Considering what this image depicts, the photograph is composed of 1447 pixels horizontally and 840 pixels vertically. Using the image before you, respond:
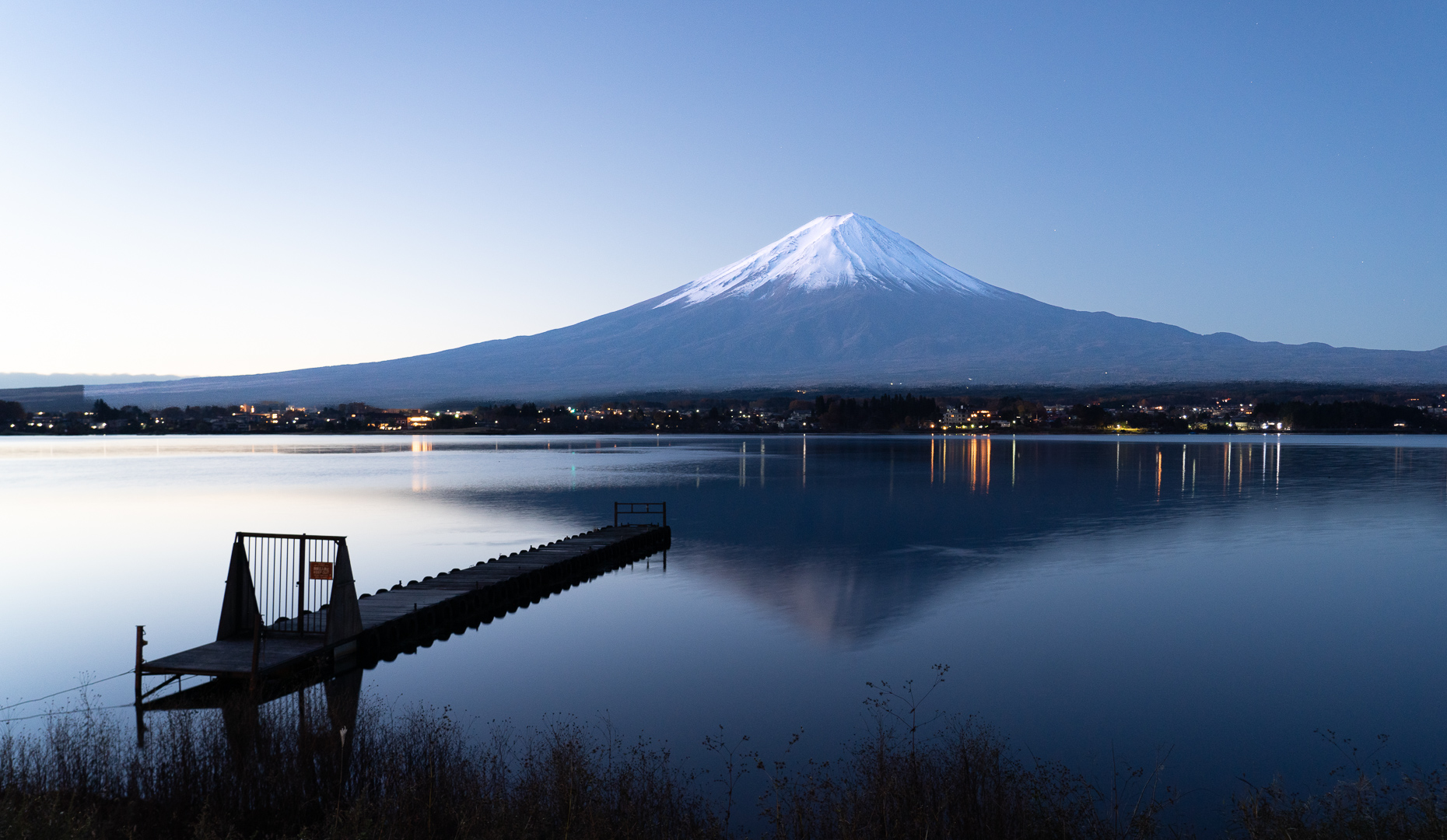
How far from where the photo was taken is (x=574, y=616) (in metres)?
19.2

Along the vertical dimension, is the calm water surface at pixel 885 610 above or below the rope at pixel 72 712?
below

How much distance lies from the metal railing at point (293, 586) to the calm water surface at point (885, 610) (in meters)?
1.14

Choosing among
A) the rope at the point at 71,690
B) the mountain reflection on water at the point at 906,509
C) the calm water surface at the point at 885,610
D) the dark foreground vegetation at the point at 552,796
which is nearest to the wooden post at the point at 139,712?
the rope at the point at 71,690

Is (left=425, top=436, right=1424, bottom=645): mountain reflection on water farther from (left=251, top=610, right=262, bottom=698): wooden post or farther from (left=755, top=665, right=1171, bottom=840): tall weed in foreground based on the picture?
(left=251, top=610, right=262, bottom=698): wooden post

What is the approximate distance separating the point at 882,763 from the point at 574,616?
11459 millimetres

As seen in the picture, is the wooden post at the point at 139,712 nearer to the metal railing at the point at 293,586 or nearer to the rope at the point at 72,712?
the rope at the point at 72,712

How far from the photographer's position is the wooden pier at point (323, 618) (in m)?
12.0

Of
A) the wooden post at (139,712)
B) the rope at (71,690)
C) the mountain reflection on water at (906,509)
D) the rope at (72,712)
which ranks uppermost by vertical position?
the wooden post at (139,712)

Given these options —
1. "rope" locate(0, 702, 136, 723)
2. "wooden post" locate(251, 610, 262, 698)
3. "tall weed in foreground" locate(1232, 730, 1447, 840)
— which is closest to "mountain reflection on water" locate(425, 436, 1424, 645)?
"tall weed in foreground" locate(1232, 730, 1447, 840)

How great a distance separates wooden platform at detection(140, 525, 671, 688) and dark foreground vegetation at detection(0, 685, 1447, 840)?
1882mm

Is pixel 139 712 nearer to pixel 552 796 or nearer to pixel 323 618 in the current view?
pixel 323 618

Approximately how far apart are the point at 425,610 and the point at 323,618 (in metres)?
1.95

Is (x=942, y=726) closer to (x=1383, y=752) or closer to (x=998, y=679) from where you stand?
(x=998, y=679)

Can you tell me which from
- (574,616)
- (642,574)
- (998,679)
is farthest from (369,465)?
(998,679)
